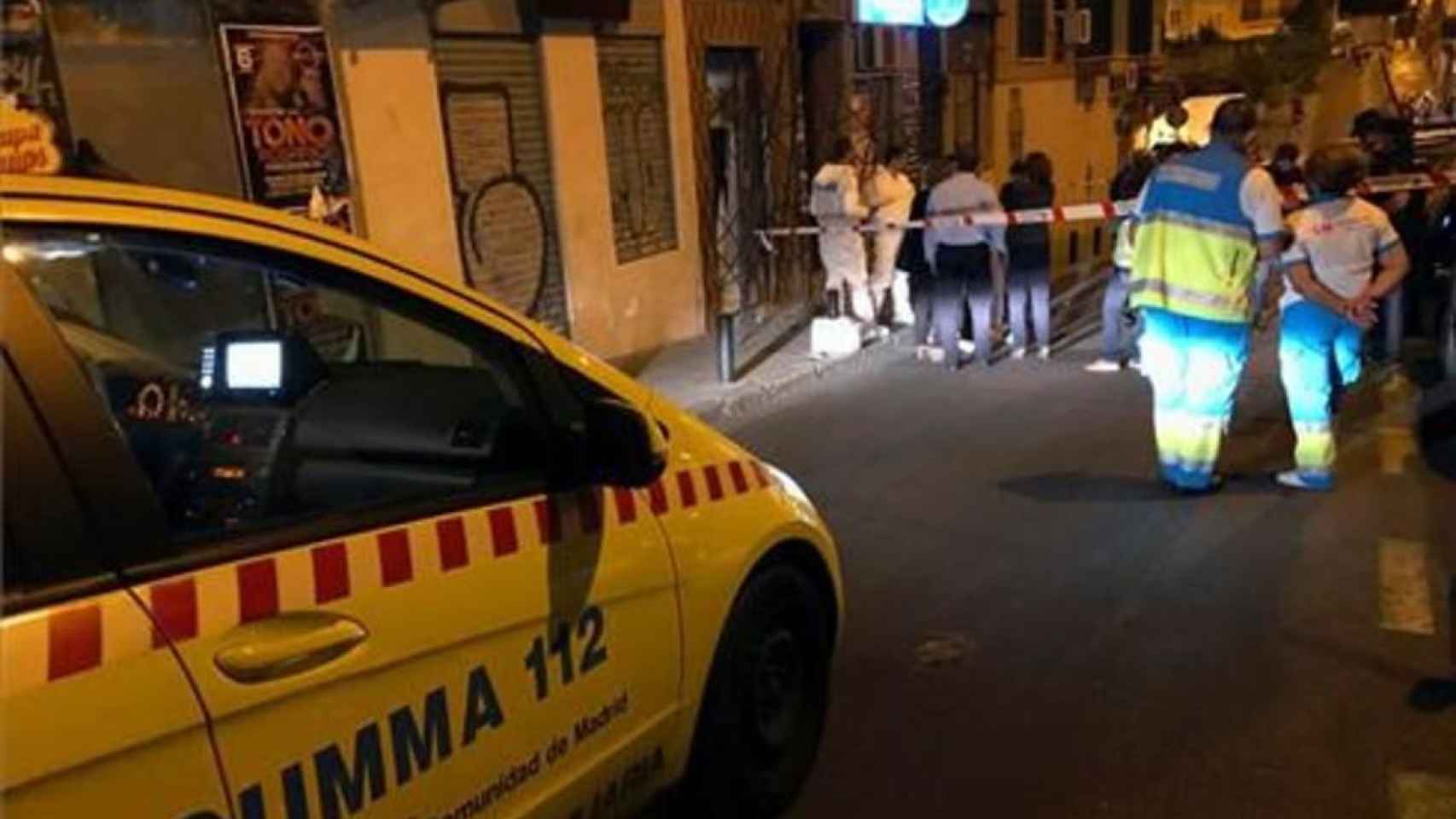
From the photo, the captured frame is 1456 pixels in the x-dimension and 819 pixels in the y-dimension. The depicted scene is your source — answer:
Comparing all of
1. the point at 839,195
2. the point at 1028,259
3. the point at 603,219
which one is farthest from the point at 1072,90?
the point at 603,219

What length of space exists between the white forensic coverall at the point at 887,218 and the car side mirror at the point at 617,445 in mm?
8581

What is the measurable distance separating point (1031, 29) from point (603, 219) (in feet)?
39.9

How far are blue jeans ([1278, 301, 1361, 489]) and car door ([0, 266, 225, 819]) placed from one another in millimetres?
5517

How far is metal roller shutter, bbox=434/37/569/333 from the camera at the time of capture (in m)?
9.38

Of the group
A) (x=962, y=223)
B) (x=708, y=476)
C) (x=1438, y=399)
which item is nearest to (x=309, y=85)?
(x=962, y=223)

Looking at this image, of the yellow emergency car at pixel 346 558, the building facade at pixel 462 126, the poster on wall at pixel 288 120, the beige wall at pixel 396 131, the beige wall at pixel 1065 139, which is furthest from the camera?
the beige wall at pixel 1065 139

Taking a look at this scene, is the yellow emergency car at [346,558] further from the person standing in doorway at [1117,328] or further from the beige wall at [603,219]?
the beige wall at [603,219]

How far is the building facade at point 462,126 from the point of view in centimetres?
712

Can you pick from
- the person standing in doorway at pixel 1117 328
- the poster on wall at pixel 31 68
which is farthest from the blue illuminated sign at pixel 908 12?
the poster on wall at pixel 31 68

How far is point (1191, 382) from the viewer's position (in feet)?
19.9

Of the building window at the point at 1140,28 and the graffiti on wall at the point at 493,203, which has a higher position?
the building window at the point at 1140,28

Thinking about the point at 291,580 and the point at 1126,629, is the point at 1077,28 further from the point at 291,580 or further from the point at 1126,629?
the point at 291,580

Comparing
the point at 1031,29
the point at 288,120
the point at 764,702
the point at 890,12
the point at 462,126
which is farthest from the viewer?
the point at 1031,29

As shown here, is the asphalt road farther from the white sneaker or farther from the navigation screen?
the navigation screen
